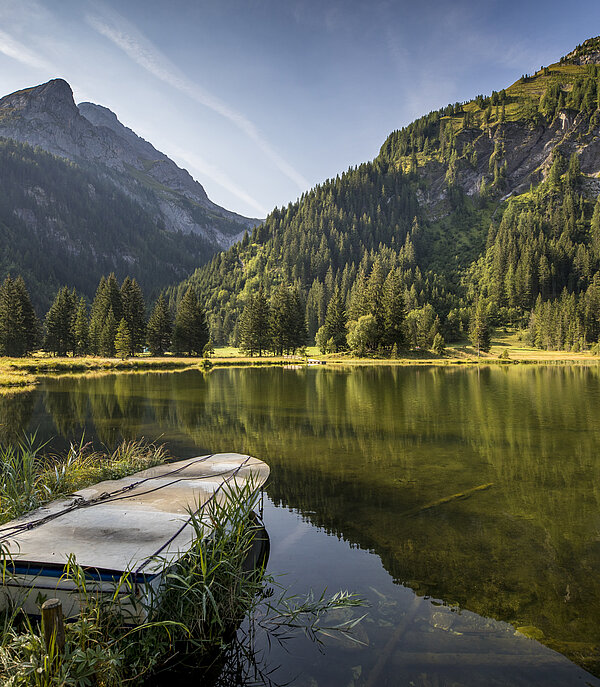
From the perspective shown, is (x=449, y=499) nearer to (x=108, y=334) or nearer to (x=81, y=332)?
(x=108, y=334)

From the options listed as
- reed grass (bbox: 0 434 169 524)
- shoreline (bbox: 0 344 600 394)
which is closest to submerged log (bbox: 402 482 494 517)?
reed grass (bbox: 0 434 169 524)

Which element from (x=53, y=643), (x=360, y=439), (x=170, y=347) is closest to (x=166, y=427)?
(x=360, y=439)

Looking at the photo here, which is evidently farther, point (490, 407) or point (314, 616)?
point (490, 407)

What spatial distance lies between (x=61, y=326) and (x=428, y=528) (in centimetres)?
9684

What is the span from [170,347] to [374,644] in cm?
10009

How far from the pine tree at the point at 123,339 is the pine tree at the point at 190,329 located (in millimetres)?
11949

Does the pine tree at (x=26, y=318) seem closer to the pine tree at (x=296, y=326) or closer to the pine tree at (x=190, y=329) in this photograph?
the pine tree at (x=190, y=329)

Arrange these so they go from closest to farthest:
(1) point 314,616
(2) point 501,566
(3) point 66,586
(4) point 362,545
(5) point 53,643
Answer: (5) point 53,643 → (3) point 66,586 → (1) point 314,616 → (2) point 501,566 → (4) point 362,545

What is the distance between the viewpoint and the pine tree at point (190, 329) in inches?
3782

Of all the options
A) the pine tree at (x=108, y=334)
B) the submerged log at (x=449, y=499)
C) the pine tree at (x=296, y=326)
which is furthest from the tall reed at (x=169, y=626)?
the pine tree at (x=296, y=326)

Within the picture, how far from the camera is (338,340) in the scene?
349 ft

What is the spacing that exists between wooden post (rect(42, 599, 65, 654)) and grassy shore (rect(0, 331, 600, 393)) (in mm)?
42206

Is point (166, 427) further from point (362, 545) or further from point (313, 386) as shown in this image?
point (313, 386)

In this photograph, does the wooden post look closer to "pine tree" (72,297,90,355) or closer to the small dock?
the small dock
